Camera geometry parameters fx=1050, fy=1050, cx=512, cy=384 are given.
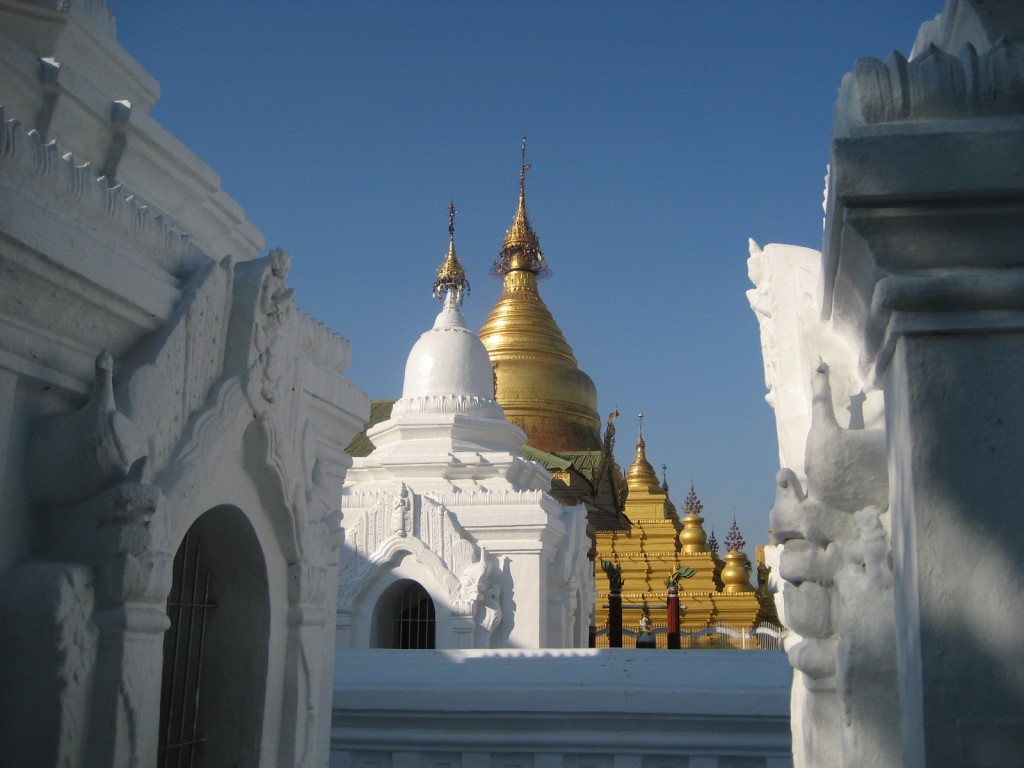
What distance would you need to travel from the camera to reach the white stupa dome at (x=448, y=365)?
16.7 metres

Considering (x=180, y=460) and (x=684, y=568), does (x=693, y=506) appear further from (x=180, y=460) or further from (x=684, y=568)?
(x=180, y=460)

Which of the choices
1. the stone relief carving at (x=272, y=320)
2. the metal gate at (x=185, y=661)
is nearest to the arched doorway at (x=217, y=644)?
the metal gate at (x=185, y=661)

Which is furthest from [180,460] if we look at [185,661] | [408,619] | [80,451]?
[408,619]

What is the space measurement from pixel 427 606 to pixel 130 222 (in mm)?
11217

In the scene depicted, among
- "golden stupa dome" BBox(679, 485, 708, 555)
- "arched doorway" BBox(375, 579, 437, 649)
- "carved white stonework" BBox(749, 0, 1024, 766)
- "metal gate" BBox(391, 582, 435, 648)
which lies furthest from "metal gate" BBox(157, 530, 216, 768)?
"golden stupa dome" BBox(679, 485, 708, 555)

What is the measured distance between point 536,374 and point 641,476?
22.8ft

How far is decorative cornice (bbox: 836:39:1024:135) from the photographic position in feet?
7.95

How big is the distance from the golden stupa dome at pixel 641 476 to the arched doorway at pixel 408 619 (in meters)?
18.4

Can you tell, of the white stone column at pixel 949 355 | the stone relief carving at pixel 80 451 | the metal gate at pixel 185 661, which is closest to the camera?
the white stone column at pixel 949 355

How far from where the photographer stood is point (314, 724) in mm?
4809

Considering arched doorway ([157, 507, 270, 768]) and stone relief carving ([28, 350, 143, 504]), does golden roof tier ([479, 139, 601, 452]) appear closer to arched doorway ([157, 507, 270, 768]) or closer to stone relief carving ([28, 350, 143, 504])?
arched doorway ([157, 507, 270, 768])

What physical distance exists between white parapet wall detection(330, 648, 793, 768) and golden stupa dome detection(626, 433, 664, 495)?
82.4ft

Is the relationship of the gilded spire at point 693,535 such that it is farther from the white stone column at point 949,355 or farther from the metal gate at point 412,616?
the white stone column at point 949,355

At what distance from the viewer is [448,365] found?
16734mm
